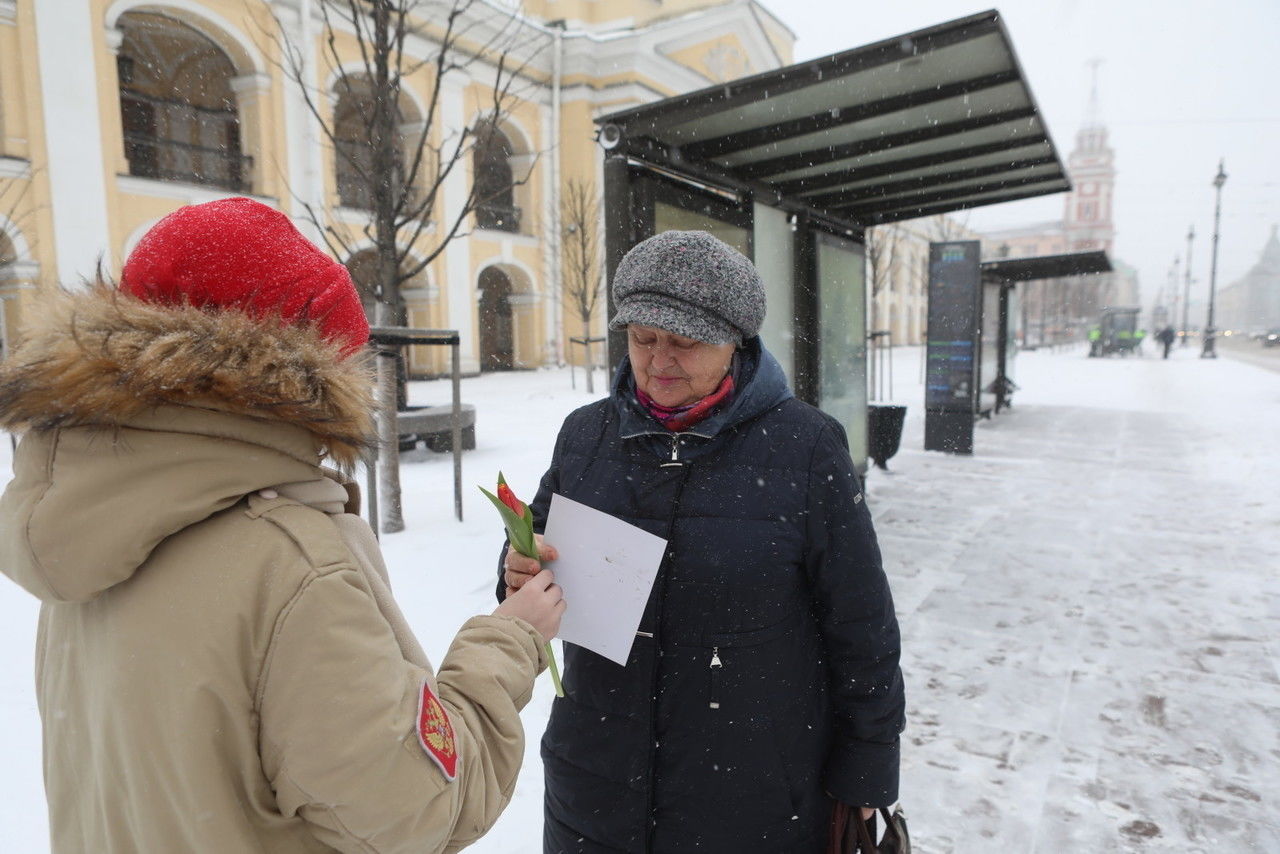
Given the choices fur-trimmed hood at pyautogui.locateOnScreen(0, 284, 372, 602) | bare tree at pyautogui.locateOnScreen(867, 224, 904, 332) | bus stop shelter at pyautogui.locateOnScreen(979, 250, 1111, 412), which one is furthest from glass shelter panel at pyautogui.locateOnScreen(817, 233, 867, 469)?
bus stop shelter at pyautogui.locateOnScreen(979, 250, 1111, 412)

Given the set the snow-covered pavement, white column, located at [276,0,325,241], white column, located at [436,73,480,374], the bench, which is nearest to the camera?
the snow-covered pavement

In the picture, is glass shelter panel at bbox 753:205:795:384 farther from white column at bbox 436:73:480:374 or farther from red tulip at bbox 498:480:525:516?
white column at bbox 436:73:480:374

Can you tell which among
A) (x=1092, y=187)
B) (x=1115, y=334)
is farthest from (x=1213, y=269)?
(x=1092, y=187)

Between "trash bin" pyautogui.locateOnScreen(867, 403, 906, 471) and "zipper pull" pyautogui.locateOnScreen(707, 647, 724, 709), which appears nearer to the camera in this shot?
"zipper pull" pyautogui.locateOnScreen(707, 647, 724, 709)

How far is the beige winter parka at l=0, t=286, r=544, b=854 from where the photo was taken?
0.95m

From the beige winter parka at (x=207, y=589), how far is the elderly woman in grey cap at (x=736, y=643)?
0.71 m

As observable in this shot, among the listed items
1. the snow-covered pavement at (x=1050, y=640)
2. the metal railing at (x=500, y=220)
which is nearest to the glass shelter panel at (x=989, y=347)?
the snow-covered pavement at (x=1050, y=640)

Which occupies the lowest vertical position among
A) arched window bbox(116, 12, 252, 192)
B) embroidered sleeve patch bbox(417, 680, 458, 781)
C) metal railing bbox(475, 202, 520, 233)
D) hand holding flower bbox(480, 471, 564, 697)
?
embroidered sleeve patch bbox(417, 680, 458, 781)

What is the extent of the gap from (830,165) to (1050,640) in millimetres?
3323

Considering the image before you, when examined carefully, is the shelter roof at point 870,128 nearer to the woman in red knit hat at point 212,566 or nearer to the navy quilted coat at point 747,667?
the navy quilted coat at point 747,667

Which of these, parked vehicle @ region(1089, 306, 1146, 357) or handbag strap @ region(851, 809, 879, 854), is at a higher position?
parked vehicle @ region(1089, 306, 1146, 357)

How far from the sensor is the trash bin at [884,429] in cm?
832

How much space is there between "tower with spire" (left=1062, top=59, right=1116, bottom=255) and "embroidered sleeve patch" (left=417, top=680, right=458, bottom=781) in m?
112

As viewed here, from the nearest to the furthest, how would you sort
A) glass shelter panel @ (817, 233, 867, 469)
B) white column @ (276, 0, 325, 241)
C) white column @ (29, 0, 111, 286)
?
glass shelter panel @ (817, 233, 867, 469)
white column @ (29, 0, 111, 286)
white column @ (276, 0, 325, 241)
